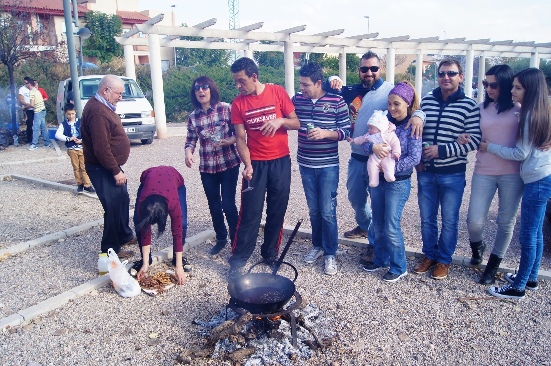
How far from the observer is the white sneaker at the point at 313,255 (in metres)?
5.19

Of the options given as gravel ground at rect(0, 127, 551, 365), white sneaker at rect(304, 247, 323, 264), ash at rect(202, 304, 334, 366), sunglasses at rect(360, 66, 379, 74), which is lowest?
gravel ground at rect(0, 127, 551, 365)

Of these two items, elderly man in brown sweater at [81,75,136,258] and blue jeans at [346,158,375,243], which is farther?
blue jeans at [346,158,375,243]

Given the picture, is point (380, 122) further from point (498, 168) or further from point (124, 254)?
point (124, 254)

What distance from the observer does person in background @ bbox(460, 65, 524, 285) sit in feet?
13.7

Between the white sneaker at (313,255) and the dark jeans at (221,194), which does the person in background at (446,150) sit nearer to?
the white sneaker at (313,255)

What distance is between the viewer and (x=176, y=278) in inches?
190

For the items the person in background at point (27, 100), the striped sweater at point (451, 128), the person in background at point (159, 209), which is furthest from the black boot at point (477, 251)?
the person in background at point (27, 100)

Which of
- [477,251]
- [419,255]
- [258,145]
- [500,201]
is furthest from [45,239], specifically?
[500,201]

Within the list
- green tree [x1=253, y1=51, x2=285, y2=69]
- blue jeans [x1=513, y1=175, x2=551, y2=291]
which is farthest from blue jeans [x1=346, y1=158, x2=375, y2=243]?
green tree [x1=253, y1=51, x2=285, y2=69]

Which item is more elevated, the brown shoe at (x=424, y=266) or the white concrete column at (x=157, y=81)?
the white concrete column at (x=157, y=81)

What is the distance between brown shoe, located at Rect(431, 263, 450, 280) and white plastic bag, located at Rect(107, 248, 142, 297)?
9.37 feet

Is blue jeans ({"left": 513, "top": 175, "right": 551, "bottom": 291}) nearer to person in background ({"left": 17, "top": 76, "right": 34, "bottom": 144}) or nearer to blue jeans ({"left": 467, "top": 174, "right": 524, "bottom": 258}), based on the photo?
blue jeans ({"left": 467, "top": 174, "right": 524, "bottom": 258})

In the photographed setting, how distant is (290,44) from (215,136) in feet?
45.3

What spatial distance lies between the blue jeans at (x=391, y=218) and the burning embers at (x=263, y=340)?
1203 mm
